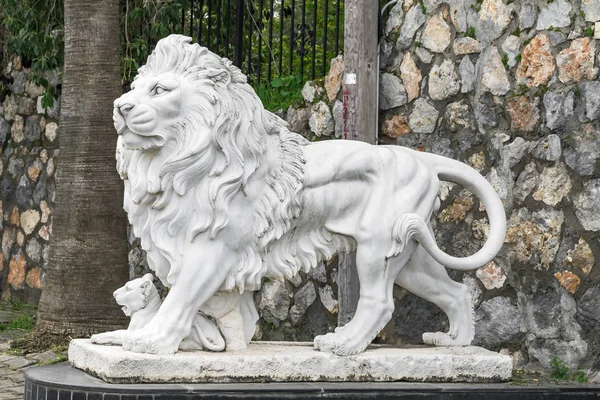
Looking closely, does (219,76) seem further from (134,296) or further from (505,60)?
(505,60)

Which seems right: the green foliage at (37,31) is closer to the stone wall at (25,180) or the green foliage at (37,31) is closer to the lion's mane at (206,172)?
the stone wall at (25,180)

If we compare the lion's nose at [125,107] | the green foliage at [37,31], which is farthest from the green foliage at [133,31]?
the lion's nose at [125,107]

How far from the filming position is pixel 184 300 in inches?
193

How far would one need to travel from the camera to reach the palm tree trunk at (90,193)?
24.0 feet

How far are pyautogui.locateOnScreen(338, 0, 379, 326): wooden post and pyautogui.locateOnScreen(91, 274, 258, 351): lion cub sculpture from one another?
5.98 feet

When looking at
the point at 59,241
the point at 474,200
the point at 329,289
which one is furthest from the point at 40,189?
the point at 474,200

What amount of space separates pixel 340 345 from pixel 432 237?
660mm

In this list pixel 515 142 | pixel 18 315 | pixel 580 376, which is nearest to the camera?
pixel 580 376

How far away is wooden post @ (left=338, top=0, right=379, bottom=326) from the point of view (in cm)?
688

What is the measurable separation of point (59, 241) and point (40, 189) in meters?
2.91

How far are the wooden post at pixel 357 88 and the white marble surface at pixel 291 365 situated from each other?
153cm

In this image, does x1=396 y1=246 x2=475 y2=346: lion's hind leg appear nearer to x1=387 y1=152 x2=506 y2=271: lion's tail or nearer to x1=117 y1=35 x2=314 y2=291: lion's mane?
x1=387 y1=152 x2=506 y2=271: lion's tail

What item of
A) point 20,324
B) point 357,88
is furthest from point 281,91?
point 20,324

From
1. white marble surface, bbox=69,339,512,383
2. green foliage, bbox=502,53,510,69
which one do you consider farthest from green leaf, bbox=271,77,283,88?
white marble surface, bbox=69,339,512,383
